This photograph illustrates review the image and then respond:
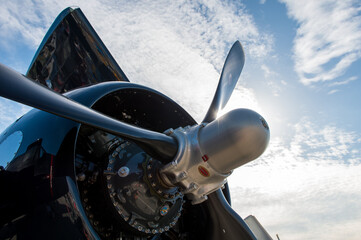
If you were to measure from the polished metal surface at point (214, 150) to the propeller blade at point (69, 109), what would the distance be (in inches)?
6.1

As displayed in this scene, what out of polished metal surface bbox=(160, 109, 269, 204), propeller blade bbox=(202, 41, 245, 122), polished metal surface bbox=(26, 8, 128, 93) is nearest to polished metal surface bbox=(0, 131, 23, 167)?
polished metal surface bbox=(160, 109, 269, 204)

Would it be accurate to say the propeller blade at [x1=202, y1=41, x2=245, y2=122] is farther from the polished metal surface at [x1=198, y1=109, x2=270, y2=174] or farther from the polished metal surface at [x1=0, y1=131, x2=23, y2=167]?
the polished metal surface at [x1=0, y1=131, x2=23, y2=167]

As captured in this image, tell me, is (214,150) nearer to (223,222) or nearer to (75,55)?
(223,222)

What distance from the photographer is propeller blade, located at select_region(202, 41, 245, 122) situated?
3209 millimetres

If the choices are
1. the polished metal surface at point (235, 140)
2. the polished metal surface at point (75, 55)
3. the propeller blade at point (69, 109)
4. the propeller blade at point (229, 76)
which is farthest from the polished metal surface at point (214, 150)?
the polished metal surface at point (75, 55)

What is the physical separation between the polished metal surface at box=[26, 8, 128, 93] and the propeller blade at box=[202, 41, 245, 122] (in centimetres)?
180

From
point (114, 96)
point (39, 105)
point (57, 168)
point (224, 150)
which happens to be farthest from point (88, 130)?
point (224, 150)

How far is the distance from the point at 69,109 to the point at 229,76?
7.59ft

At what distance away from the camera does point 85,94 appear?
250 centimetres

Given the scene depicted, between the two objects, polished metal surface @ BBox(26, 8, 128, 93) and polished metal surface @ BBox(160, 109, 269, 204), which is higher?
polished metal surface @ BBox(26, 8, 128, 93)

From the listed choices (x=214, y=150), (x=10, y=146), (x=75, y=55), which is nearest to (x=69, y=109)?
(x=10, y=146)

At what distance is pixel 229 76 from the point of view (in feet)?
11.6

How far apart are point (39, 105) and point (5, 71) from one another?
29 centimetres

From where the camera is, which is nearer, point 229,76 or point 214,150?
point 214,150
